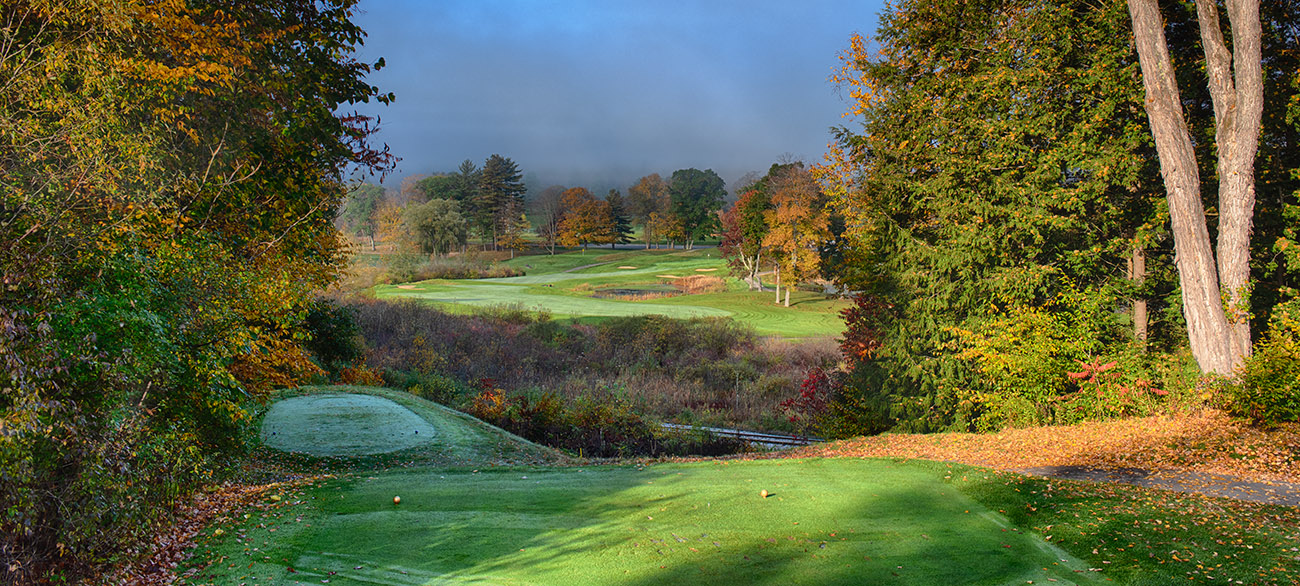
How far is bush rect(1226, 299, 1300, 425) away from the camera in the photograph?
966 centimetres

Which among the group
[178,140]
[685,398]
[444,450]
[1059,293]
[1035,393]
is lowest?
[685,398]

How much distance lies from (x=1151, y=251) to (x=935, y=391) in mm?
4804

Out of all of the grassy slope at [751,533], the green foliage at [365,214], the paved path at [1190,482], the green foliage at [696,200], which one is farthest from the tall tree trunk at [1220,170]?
the green foliage at [365,214]

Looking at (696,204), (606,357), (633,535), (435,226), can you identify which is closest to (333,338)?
(606,357)

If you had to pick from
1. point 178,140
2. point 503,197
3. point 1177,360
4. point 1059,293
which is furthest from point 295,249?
point 503,197

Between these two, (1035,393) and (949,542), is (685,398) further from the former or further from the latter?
Result: (949,542)

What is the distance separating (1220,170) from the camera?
11164mm

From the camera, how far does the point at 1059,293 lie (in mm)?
12953

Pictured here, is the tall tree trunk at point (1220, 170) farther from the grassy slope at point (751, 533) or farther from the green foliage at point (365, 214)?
the green foliage at point (365, 214)

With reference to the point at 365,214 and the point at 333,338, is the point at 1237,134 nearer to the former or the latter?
the point at 333,338

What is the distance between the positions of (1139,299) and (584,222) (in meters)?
71.1

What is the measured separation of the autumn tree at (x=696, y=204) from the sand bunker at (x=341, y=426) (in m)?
60.5

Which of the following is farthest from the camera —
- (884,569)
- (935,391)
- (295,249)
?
(935,391)

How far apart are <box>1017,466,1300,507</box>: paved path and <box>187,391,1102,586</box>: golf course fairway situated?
148 centimetres
